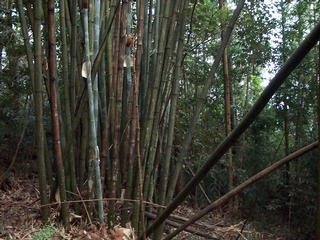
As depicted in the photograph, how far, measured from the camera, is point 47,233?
1612 millimetres

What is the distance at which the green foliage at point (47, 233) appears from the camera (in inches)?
62.9

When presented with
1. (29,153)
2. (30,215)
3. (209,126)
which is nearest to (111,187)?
(30,215)

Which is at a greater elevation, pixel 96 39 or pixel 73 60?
pixel 96 39

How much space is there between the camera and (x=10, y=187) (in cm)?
293

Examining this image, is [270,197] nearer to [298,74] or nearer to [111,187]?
[298,74]

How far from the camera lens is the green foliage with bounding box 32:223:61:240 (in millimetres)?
1598

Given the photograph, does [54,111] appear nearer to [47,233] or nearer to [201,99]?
[47,233]

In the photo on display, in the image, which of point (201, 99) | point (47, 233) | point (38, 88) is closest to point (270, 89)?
point (201, 99)

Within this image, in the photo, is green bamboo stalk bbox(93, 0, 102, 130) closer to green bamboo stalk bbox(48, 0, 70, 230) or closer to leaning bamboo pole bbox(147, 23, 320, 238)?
green bamboo stalk bbox(48, 0, 70, 230)

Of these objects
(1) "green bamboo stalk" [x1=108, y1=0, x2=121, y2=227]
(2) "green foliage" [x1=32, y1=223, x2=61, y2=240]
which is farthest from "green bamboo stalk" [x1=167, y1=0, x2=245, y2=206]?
(2) "green foliage" [x1=32, y1=223, x2=61, y2=240]

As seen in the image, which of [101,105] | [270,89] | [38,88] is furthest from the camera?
[101,105]

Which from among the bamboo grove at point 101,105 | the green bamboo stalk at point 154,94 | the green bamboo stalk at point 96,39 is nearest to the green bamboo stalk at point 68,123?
the bamboo grove at point 101,105

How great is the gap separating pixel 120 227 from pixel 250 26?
154 inches

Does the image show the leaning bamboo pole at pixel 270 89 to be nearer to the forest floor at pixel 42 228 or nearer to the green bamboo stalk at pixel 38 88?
the forest floor at pixel 42 228
